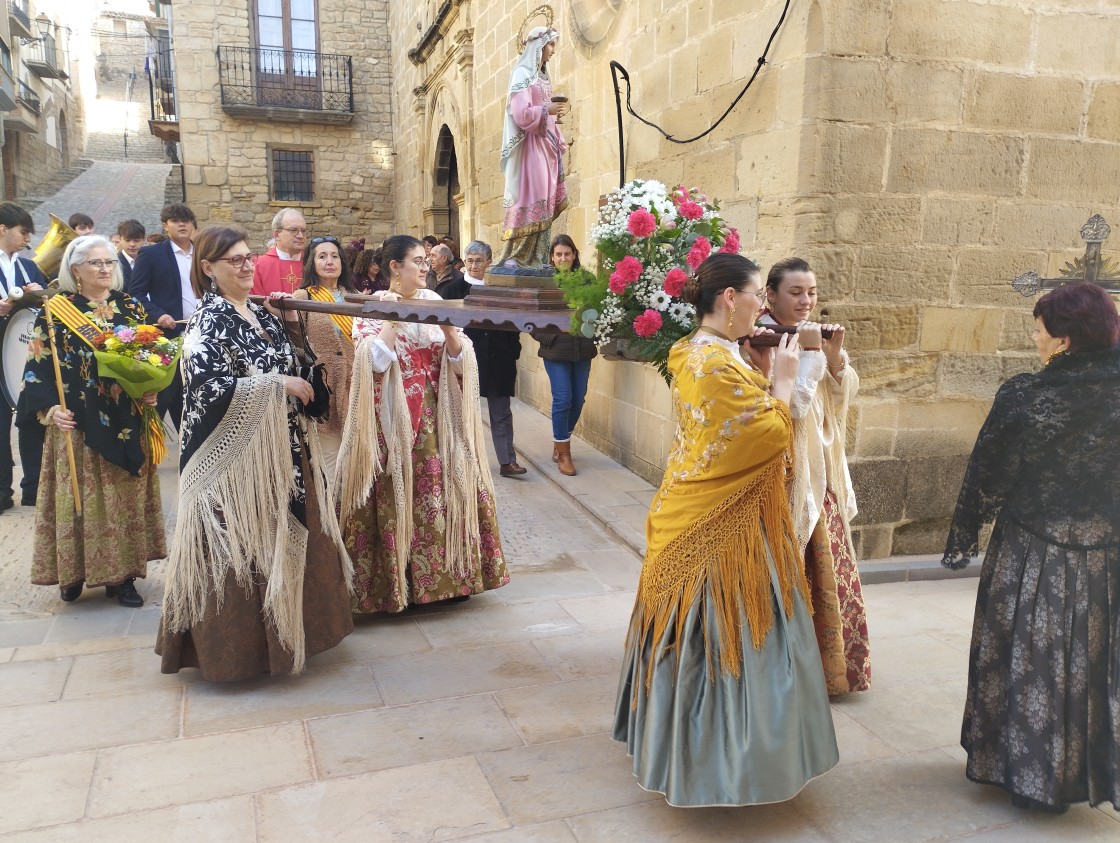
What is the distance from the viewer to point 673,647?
2408 millimetres

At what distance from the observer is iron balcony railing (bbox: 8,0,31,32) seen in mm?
20375

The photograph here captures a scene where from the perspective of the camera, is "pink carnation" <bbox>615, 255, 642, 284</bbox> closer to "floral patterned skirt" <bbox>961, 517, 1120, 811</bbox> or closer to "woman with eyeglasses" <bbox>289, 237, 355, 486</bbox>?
"floral patterned skirt" <bbox>961, 517, 1120, 811</bbox>

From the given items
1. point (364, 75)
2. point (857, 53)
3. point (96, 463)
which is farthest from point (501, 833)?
point (364, 75)

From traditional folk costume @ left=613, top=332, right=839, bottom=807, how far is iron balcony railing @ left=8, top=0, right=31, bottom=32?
24.5 m

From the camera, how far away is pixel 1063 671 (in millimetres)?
2412

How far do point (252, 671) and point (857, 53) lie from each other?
13.2ft

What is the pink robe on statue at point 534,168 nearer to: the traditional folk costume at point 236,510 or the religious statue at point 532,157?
the religious statue at point 532,157

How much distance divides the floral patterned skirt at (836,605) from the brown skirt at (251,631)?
1908mm

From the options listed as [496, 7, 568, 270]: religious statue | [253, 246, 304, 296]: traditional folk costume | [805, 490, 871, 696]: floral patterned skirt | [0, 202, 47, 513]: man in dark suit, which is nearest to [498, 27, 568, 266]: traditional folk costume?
[496, 7, 568, 270]: religious statue

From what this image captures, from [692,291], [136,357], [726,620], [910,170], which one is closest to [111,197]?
[136,357]

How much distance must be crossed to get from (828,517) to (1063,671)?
0.95m

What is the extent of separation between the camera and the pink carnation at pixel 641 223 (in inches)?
104

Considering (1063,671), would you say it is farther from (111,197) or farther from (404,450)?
(111,197)

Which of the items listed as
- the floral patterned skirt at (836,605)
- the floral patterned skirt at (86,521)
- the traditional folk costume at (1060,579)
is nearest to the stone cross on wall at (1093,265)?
the floral patterned skirt at (836,605)
